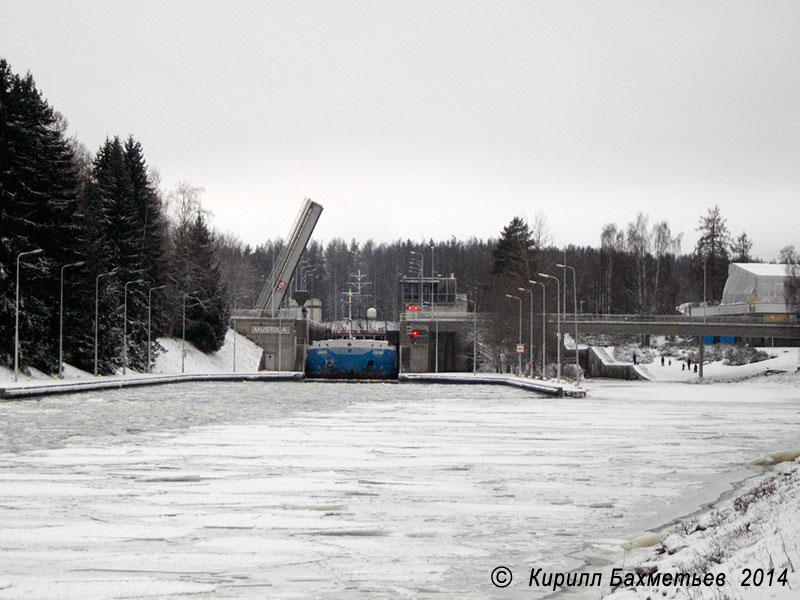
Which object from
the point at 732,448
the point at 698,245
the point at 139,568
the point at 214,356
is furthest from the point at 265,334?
the point at 139,568

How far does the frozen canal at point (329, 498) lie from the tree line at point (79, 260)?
80.8ft

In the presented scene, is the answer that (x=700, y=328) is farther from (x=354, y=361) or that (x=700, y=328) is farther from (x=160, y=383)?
(x=160, y=383)

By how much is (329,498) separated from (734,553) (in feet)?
19.5

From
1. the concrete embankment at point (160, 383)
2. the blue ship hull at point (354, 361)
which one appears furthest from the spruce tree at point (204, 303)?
the concrete embankment at point (160, 383)

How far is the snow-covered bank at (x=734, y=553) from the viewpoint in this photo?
21.1ft

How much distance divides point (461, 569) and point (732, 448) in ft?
41.8

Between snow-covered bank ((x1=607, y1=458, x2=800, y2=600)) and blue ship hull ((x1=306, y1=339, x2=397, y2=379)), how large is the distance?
225 feet

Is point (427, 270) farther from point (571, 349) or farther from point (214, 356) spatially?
point (214, 356)

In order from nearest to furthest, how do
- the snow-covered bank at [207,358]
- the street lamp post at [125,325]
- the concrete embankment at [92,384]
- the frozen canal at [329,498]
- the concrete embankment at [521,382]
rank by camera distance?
the frozen canal at [329,498], the concrete embankment at [92,384], the concrete embankment at [521,382], the street lamp post at [125,325], the snow-covered bank at [207,358]

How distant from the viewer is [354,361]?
8019 cm

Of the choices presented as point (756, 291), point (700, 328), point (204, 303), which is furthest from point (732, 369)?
point (204, 303)

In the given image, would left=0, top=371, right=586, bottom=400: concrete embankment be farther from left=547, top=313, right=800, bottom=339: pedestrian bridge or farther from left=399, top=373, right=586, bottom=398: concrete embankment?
left=547, top=313, right=800, bottom=339: pedestrian bridge

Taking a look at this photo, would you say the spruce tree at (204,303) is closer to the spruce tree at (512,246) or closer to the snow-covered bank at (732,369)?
the spruce tree at (512,246)

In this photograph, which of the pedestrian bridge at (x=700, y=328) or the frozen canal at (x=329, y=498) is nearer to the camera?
the frozen canal at (x=329, y=498)
